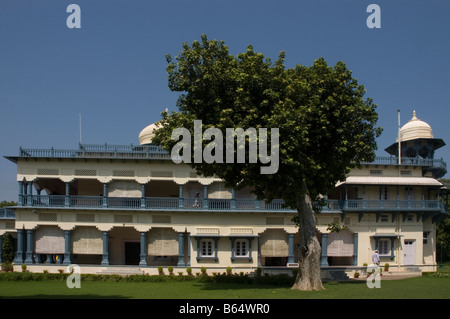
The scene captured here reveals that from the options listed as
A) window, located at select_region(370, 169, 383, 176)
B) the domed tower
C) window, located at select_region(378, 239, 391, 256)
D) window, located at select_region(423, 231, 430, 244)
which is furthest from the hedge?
the domed tower

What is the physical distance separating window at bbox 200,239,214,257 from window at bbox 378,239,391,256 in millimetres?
12075

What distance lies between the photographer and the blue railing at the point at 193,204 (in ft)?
99.6

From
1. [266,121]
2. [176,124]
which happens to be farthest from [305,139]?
[176,124]

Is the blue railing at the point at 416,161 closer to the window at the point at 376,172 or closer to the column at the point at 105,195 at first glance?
the window at the point at 376,172

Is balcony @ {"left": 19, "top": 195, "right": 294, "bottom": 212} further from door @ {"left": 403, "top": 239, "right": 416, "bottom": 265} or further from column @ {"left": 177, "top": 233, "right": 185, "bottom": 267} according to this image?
door @ {"left": 403, "top": 239, "right": 416, "bottom": 265}

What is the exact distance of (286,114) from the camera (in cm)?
1759

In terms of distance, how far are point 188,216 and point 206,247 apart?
2.49 m

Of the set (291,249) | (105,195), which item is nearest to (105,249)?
(105,195)

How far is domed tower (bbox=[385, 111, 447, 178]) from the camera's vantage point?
3306 centimetres

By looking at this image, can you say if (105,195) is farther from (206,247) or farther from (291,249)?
(291,249)

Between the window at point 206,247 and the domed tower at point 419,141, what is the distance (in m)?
16.5

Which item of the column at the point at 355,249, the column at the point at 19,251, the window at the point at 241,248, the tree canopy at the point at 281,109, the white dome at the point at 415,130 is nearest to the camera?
the tree canopy at the point at 281,109

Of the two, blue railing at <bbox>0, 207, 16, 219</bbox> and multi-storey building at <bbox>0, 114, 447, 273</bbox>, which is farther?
blue railing at <bbox>0, 207, 16, 219</bbox>

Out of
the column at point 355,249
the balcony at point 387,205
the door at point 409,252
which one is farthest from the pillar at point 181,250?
the door at point 409,252
